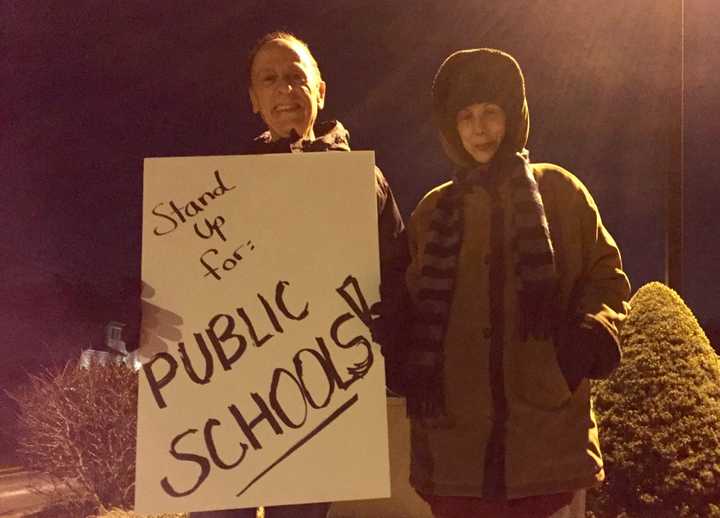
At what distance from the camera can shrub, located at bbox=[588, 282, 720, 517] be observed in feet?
14.1

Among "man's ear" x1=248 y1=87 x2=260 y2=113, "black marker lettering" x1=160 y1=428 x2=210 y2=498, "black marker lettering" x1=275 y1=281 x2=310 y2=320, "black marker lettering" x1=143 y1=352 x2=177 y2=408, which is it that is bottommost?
"black marker lettering" x1=160 y1=428 x2=210 y2=498

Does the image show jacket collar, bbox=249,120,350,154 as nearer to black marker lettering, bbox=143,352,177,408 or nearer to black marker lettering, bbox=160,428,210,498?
black marker lettering, bbox=143,352,177,408

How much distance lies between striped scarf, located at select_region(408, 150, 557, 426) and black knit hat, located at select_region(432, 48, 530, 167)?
0.31ft

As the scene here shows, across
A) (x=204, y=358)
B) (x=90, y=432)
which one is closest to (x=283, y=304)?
(x=204, y=358)

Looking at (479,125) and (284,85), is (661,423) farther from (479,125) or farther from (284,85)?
(284,85)

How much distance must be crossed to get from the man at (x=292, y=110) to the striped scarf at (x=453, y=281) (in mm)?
194

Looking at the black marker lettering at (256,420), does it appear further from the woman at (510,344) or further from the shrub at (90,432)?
the shrub at (90,432)

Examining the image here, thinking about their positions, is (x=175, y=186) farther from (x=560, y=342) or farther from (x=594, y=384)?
(x=594, y=384)

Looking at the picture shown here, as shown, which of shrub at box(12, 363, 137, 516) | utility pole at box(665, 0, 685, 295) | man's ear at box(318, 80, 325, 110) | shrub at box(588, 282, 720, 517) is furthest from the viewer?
shrub at box(12, 363, 137, 516)

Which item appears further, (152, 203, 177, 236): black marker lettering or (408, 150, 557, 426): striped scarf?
(152, 203, 177, 236): black marker lettering

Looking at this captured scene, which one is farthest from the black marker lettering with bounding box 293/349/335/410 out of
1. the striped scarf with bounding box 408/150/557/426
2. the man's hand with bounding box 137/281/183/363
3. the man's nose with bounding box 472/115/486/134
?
the man's nose with bounding box 472/115/486/134

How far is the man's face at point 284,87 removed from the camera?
6.91ft

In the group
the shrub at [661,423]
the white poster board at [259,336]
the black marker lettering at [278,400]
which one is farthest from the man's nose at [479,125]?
the shrub at [661,423]

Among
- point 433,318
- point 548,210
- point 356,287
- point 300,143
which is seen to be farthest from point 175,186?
point 548,210
